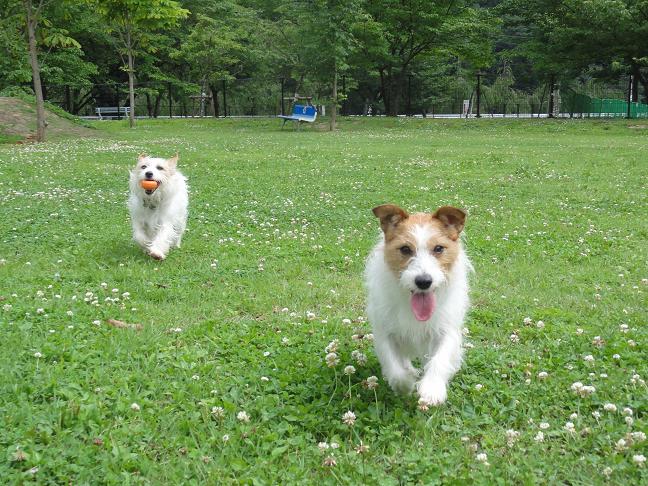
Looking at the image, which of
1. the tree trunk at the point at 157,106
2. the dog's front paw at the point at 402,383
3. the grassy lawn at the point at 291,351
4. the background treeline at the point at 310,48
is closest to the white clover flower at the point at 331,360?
the grassy lawn at the point at 291,351

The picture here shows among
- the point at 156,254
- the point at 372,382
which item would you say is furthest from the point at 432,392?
the point at 156,254

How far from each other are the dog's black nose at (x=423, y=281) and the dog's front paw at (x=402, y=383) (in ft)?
2.16

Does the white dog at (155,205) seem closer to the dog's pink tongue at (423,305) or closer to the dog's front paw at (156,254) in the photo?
the dog's front paw at (156,254)

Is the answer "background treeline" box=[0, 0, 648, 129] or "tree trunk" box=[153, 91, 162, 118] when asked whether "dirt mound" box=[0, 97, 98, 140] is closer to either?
"background treeline" box=[0, 0, 648, 129]

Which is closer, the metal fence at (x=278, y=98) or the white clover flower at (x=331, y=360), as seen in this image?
the white clover flower at (x=331, y=360)

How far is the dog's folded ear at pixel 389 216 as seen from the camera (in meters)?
4.23

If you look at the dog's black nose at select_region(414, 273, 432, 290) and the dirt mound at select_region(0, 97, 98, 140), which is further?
the dirt mound at select_region(0, 97, 98, 140)

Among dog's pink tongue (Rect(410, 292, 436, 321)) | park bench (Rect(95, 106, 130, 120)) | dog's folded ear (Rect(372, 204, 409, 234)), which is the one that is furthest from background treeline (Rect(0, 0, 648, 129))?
dog's pink tongue (Rect(410, 292, 436, 321))

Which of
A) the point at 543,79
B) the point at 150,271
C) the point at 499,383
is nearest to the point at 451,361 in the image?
the point at 499,383

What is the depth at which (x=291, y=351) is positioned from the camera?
5.02 m

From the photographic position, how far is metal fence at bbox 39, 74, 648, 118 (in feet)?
181

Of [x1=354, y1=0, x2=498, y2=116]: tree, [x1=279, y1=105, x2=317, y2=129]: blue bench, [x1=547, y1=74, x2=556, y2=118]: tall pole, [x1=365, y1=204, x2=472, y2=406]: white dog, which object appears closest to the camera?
[x1=365, y1=204, x2=472, y2=406]: white dog

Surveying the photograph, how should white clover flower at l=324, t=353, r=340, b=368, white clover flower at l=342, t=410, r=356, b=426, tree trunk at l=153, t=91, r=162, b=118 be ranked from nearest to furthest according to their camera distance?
white clover flower at l=342, t=410, r=356, b=426 → white clover flower at l=324, t=353, r=340, b=368 → tree trunk at l=153, t=91, r=162, b=118

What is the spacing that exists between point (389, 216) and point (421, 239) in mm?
338
